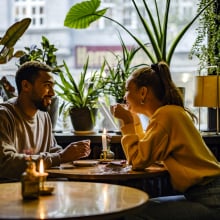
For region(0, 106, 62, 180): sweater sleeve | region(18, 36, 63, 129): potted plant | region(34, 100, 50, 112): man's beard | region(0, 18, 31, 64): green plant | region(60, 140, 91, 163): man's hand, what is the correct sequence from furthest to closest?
region(18, 36, 63, 129): potted plant < region(0, 18, 31, 64): green plant < region(34, 100, 50, 112): man's beard < region(60, 140, 91, 163): man's hand < region(0, 106, 62, 180): sweater sleeve

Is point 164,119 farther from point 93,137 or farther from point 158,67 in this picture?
point 93,137

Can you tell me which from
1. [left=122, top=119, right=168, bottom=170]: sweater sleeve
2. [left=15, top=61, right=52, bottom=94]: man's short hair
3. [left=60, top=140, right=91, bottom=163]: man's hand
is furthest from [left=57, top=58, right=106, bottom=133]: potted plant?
[left=122, top=119, right=168, bottom=170]: sweater sleeve

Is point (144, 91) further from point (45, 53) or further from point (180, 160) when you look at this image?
point (45, 53)

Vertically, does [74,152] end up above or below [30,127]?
below

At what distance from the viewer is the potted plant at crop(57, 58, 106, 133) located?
13.1ft

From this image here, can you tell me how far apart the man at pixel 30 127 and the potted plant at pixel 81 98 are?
59cm

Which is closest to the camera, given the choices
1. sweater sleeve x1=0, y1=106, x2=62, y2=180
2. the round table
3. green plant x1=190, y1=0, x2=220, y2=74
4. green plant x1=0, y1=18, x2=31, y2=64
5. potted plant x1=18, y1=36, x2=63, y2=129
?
the round table

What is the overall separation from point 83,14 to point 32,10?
0.52 meters

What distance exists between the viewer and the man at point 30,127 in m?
2.94

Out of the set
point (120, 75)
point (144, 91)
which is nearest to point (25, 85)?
point (144, 91)

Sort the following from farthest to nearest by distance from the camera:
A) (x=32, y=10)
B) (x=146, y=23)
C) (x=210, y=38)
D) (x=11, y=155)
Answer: (x=32, y=10) → (x=210, y=38) → (x=146, y=23) → (x=11, y=155)

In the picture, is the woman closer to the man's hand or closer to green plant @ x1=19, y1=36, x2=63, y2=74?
the man's hand

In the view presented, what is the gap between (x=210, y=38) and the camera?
4.25 m

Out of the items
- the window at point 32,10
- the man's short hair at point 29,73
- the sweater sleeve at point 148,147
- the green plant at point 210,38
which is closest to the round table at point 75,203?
the sweater sleeve at point 148,147
